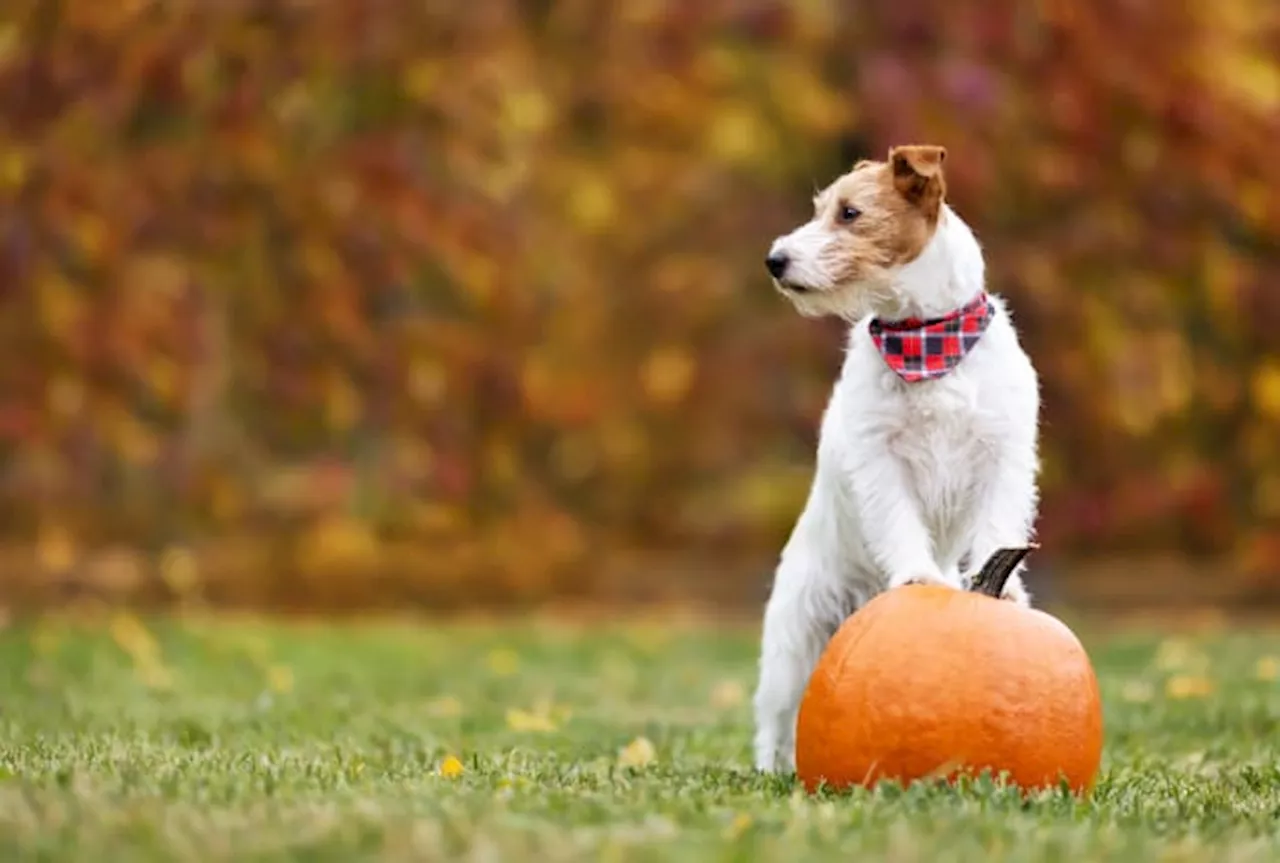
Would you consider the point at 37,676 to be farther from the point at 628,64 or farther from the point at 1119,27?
the point at 1119,27

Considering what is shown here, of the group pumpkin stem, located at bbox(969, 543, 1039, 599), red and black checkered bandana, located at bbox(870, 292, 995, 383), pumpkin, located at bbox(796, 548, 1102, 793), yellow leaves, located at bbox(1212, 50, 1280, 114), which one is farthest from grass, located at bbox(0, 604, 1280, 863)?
yellow leaves, located at bbox(1212, 50, 1280, 114)

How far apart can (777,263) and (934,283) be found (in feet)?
1.27

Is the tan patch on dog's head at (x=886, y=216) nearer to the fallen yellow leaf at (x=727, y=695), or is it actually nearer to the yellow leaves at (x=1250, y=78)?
the fallen yellow leaf at (x=727, y=695)

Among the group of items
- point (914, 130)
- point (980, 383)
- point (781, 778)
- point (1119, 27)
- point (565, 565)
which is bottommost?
point (565, 565)

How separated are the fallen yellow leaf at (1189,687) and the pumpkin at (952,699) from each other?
331 centimetres

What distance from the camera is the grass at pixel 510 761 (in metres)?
3.48

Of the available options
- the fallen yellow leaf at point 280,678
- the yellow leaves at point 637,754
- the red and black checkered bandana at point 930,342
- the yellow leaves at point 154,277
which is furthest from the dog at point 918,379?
the yellow leaves at point 154,277

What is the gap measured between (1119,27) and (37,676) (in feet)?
25.6

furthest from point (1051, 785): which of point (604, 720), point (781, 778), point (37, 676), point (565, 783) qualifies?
point (37, 676)

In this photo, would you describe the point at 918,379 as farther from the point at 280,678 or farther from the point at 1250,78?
the point at 1250,78

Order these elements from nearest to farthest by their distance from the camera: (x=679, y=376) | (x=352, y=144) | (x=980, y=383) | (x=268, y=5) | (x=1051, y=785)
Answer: (x=1051, y=785)
(x=980, y=383)
(x=268, y=5)
(x=352, y=144)
(x=679, y=376)

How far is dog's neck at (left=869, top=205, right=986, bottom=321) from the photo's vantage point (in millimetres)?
4871

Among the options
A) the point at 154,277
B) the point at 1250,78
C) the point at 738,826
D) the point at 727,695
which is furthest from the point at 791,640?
the point at 1250,78

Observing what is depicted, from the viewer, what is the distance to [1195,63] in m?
12.7
